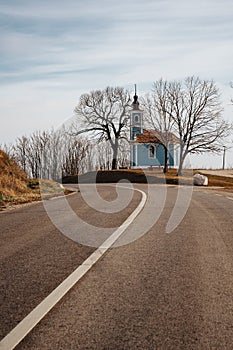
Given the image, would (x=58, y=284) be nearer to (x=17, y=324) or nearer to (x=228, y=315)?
(x=17, y=324)

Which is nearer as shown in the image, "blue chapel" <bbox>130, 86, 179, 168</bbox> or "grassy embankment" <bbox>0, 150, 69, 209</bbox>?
"grassy embankment" <bbox>0, 150, 69, 209</bbox>

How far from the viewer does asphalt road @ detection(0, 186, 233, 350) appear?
432 centimetres

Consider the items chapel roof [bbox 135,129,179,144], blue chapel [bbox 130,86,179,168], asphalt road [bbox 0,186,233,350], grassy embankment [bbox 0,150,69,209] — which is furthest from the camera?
blue chapel [bbox 130,86,179,168]

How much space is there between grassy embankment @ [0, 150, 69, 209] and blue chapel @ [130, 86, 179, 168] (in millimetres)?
35076

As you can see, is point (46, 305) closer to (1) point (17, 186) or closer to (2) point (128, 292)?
(2) point (128, 292)

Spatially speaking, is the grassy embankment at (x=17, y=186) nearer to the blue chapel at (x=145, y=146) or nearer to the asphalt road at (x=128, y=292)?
the asphalt road at (x=128, y=292)

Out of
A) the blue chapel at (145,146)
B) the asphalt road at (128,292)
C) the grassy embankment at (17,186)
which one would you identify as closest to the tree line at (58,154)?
the blue chapel at (145,146)

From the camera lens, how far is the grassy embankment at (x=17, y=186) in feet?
71.2

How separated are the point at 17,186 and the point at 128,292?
67.5 ft

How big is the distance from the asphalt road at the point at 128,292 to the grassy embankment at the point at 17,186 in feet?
38.2

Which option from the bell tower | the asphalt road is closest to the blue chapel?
the bell tower

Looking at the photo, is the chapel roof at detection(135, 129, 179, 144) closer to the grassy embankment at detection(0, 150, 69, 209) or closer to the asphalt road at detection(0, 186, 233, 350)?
the grassy embankment at detection(0, 150, 69, 209)

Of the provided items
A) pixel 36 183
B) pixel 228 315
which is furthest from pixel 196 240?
pixel 36 183

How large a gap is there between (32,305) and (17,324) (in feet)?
1.89
